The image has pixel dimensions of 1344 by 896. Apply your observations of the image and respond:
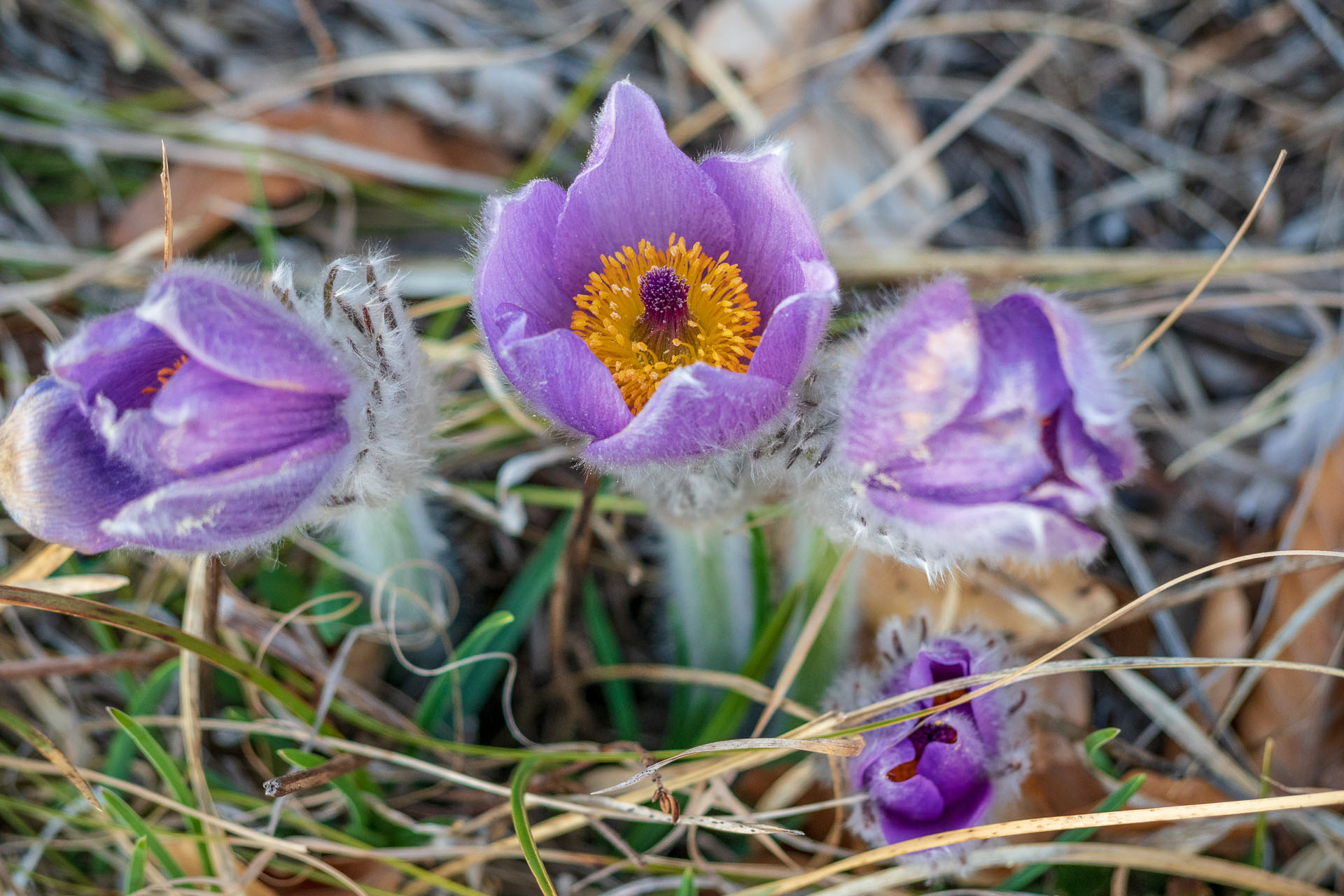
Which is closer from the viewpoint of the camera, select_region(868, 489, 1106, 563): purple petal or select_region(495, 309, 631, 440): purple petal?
select_region(868, 489, 1106, 563): purple petal

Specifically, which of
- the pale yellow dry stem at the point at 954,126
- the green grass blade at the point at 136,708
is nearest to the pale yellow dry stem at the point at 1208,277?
the pale yellow dry stem at the point at 954,126

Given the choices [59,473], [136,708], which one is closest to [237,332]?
[59,473]

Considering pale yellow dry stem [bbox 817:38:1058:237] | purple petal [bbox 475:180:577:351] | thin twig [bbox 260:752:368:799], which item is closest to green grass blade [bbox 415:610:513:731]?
thin twig [bbox 260:752:368:799]

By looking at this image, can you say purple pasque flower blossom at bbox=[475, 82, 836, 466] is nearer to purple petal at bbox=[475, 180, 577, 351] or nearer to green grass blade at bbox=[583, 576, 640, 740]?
purple petal at bbox=[475, 180, 577, 351]

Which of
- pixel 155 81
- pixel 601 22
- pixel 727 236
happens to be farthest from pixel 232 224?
pixel 727 236

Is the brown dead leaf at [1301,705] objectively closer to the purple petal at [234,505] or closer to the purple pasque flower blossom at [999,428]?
the purple pasque flower blossom at [999,428]
